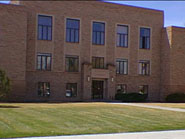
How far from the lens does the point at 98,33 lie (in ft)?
129

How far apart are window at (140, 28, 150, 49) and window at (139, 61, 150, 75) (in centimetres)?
191

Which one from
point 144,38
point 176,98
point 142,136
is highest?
point 144,38

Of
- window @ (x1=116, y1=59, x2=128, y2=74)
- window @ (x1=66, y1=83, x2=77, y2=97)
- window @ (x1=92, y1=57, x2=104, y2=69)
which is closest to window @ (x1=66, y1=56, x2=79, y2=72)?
window @ (x1=66, y1=83, x2=77, y2=97)

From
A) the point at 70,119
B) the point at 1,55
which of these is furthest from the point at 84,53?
the point at 70,119

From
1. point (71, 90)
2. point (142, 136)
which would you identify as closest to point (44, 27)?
point (71, 90)

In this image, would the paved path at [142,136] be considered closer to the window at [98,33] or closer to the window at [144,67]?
the window at [98,33]

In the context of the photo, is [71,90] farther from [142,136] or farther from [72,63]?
[142,136]

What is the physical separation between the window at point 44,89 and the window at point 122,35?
991 centimetres

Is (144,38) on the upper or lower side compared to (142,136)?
upper

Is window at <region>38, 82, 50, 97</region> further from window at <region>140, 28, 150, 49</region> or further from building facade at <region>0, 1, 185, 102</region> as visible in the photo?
window at <region>140, 28, 150, 49</region>

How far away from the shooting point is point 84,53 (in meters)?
38.4

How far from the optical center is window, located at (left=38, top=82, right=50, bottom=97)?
36.1 m

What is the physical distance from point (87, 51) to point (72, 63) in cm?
215

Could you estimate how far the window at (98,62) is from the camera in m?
39.1
